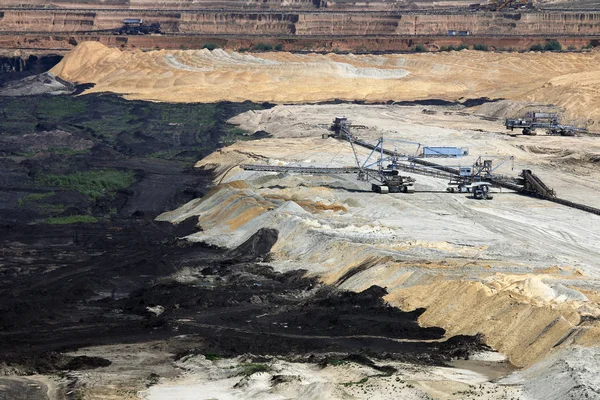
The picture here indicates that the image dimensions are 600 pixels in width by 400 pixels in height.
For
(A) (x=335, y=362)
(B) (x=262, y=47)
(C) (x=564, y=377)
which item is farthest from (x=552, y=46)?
(C) (x=564, y=377)

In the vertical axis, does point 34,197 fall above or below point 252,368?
below

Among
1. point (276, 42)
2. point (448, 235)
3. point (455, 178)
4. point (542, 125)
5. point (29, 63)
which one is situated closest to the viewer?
point (448, 235)

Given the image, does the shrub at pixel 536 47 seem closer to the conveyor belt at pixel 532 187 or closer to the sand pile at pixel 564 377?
the conveyor belt at pixel 532 187

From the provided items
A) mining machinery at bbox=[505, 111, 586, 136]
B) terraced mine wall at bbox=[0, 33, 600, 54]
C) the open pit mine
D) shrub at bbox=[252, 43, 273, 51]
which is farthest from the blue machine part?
terraced mine wall at bbox=[0, 33, 600, 54]

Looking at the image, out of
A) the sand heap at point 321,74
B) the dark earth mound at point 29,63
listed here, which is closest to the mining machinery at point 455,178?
the sand heap at point 321,74

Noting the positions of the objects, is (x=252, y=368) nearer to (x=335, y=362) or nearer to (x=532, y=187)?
(x=335, y=362)
